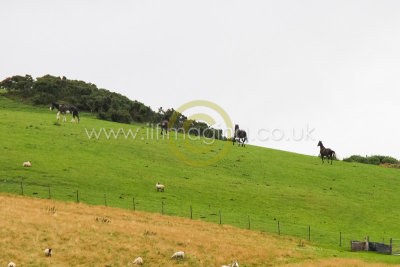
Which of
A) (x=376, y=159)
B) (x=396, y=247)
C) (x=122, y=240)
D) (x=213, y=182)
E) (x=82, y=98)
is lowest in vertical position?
(x=396, y=247)

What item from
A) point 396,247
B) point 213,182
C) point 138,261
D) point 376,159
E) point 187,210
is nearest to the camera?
point 138,261

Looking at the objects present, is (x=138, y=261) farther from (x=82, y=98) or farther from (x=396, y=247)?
(x=82, y=98)

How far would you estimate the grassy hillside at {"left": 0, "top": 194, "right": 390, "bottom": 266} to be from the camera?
84.2ft

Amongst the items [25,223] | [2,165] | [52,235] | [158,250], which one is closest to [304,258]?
[158,250]

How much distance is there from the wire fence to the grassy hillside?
92.3 inches

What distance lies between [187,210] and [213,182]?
461 inches

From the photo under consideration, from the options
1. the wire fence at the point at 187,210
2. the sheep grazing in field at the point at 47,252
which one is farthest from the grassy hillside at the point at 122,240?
the wire fence at the point at 187,210

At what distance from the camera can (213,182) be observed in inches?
2114

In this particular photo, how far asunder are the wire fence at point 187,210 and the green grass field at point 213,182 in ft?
0.34

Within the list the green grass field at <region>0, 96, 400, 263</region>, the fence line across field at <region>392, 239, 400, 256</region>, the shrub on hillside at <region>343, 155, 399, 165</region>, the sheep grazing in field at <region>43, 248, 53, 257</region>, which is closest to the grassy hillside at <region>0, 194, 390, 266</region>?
the sheep grazing in field at <region>43, 248, 53, 257</region>

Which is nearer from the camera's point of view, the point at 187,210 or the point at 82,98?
the point at 187,210

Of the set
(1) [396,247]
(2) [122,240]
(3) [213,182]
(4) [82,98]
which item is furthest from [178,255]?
(4) [82,98]

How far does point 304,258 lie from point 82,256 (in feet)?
53.6

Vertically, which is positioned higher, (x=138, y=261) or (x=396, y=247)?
(x=138, y=261)
